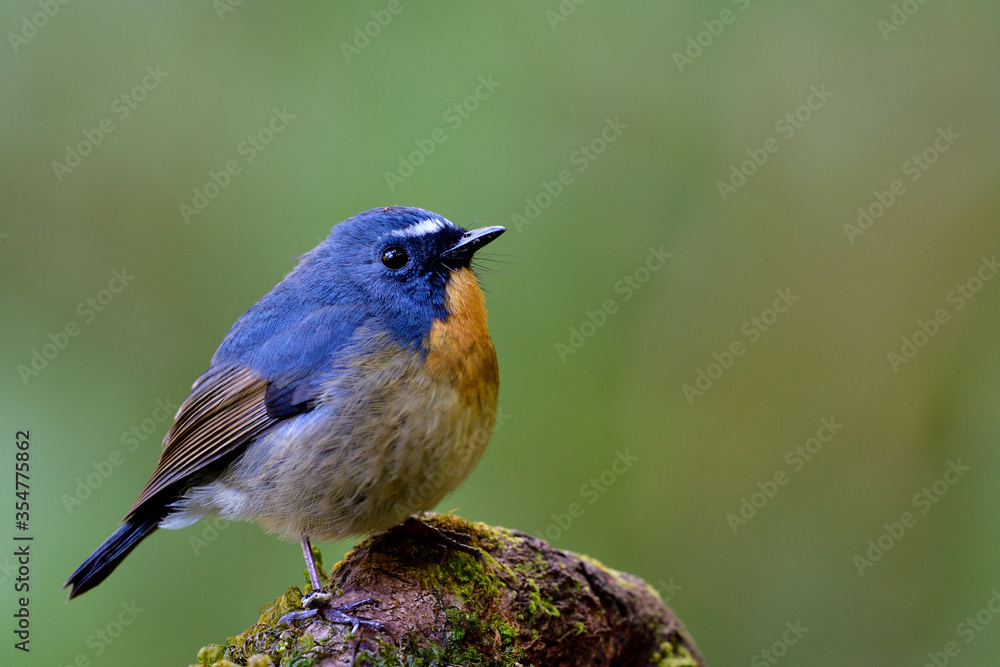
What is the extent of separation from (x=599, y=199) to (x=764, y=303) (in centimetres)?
134

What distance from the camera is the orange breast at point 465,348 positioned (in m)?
3.49

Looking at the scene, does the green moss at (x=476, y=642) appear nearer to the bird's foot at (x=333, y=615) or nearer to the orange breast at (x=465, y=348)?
the bird's foot at (x=333, y=615)

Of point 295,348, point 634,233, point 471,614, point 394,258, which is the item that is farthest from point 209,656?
point 634,233

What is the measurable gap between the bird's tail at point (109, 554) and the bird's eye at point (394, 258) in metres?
1.63

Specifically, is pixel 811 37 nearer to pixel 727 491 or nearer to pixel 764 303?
pixel 764 303

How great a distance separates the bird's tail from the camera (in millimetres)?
3709

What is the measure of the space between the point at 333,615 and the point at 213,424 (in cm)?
112

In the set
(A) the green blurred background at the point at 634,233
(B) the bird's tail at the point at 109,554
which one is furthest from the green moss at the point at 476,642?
(A) the green blurred background at the point at 634,233

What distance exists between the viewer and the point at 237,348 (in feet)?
12.6

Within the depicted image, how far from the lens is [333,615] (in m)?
3.03

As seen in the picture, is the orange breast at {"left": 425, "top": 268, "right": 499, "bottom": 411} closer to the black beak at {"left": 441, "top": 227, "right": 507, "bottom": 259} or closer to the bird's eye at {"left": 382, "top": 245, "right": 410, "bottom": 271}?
the black beak at {"left": 441, "top": 227, "right": 507, "bottom": 259}

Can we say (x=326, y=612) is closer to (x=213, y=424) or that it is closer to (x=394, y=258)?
(x=213, y=424)

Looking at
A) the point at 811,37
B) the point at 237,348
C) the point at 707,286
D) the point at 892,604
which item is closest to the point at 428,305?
the point at 237,348

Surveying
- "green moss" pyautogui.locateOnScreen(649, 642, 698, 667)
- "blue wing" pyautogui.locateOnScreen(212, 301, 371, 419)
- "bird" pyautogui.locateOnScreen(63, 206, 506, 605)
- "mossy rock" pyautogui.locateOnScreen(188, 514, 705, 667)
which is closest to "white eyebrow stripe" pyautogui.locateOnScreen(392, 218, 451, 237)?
"bird" pyautogui.locateOnScreen(63, 206, 506, 605)
